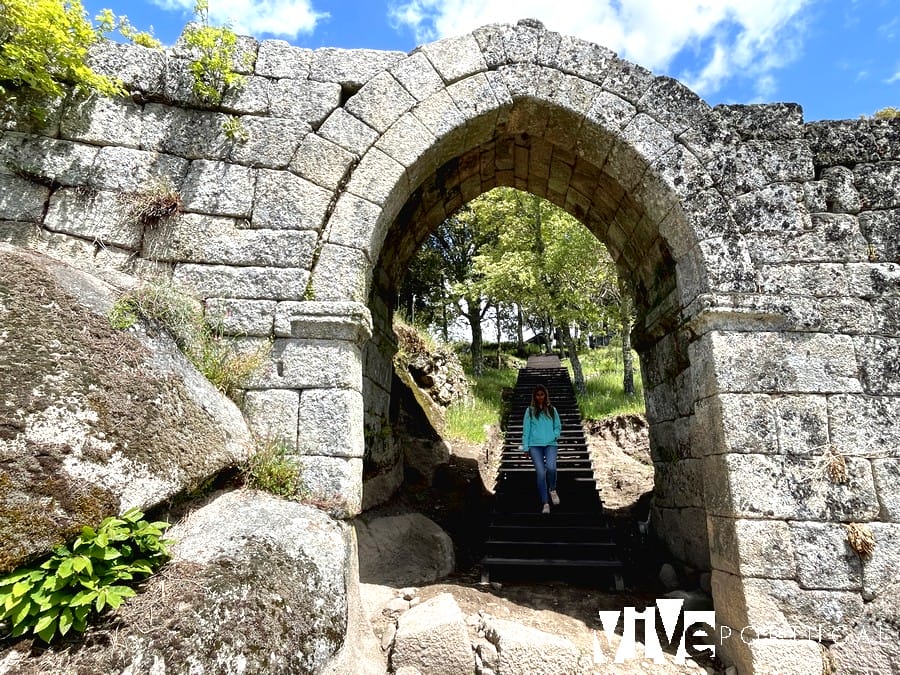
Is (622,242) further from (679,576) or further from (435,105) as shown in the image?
(679,576)

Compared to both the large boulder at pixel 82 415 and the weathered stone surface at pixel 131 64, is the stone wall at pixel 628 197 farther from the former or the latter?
the large boulder at pixel 82 415

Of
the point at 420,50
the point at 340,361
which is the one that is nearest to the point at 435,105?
the point at 420,50

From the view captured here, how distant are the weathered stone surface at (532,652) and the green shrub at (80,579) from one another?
205cm

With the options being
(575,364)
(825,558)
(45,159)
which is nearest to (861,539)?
(825,558)

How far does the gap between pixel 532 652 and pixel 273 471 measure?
1.99 meters

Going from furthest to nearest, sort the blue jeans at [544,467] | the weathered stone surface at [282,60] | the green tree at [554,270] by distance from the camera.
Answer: the green tree at [554,270] < the blue jeans at [544,467] < the weathered stone surface at [282,60]

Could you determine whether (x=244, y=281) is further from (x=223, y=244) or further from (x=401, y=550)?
(x=401, y=550)

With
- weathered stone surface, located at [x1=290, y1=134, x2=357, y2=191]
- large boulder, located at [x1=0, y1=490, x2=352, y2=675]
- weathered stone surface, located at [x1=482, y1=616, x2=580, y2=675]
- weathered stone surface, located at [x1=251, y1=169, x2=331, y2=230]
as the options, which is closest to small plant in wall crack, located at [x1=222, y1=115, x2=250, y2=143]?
weathered stone surface, located at [x1=251, y1=169, x2=331, y2=230]

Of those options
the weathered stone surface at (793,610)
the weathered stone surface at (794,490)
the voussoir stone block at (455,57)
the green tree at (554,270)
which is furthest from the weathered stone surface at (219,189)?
the green tree at (554,270)

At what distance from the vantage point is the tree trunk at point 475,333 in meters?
18.5

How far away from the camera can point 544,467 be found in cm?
609

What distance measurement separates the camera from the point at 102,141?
3861mm

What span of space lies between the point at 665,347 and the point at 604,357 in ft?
54.1

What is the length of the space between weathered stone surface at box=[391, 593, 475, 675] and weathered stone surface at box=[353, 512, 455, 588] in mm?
1104
